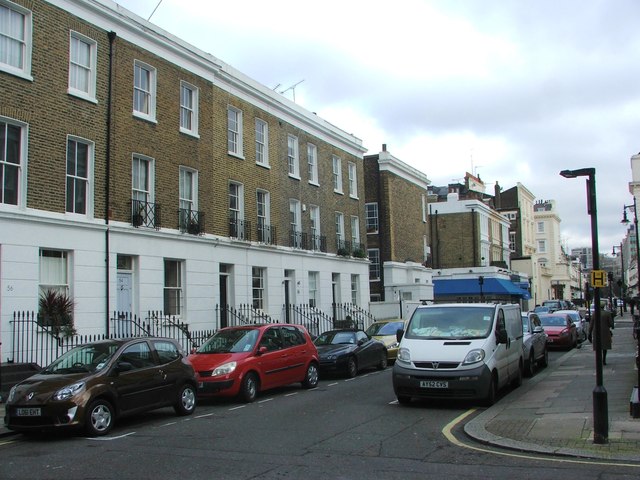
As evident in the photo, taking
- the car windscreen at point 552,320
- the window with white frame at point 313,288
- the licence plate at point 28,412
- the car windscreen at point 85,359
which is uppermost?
the window with white frame at point 313,288

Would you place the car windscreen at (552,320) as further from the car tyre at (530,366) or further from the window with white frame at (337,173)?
the window with white frame at (337,173)

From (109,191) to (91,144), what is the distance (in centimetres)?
143

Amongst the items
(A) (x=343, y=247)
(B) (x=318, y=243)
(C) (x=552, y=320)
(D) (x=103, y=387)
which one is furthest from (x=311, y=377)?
(A) (x=343, y=247)

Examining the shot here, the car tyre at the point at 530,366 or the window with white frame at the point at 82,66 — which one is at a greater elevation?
the window with white frame at the point at 82,66

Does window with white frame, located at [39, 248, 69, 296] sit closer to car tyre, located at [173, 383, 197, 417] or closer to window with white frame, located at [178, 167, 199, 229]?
window with white frame, located at [178, 167, 199, 229]

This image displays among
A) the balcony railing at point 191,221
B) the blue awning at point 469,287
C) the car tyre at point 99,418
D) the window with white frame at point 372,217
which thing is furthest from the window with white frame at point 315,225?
the blue awning at point 469,287

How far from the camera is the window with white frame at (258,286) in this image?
2616 centimetres

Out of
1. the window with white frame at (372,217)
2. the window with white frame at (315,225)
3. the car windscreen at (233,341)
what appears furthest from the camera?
the window with white frame at (372,217)

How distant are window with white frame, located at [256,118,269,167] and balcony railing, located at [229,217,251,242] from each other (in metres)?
3.05

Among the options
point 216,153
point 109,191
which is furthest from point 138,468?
point 216,153

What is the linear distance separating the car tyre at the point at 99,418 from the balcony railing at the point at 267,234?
16.3m

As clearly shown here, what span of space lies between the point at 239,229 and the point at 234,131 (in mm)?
3901

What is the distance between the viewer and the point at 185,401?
12.2 m

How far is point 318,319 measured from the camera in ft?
97.0
